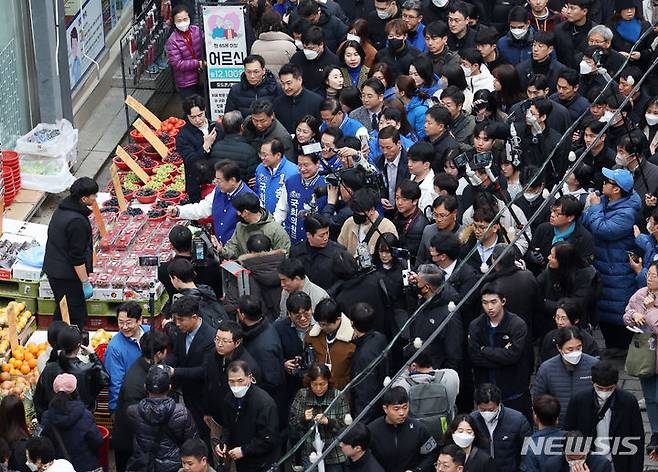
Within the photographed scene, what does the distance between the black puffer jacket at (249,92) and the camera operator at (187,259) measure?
9.40 ft

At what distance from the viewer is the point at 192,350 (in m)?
13.2

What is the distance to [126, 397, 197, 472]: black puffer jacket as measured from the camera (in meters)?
12.4

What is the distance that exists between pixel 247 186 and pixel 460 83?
102 inches

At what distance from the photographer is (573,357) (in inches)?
488

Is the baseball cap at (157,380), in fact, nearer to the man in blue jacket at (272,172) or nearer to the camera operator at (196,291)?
the camera operator at (196,291)

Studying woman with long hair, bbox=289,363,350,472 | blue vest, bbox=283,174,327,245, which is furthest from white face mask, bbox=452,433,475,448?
blue vest, bbox=283,174,327,245

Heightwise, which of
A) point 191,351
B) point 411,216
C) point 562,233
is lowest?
point 191,351

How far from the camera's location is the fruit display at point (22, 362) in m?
14.4

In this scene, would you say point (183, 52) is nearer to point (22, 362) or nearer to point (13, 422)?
point (22, 362)

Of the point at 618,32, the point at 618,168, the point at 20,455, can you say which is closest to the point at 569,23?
the point at 618,32

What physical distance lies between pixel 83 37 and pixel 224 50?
7.58 ft

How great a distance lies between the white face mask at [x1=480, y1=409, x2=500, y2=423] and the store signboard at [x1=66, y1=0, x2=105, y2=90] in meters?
9.14

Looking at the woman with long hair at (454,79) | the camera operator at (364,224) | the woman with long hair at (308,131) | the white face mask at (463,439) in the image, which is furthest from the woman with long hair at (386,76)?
the white face mask at (463,439)

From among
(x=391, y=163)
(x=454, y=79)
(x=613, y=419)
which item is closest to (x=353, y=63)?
(x=454, y=79)
